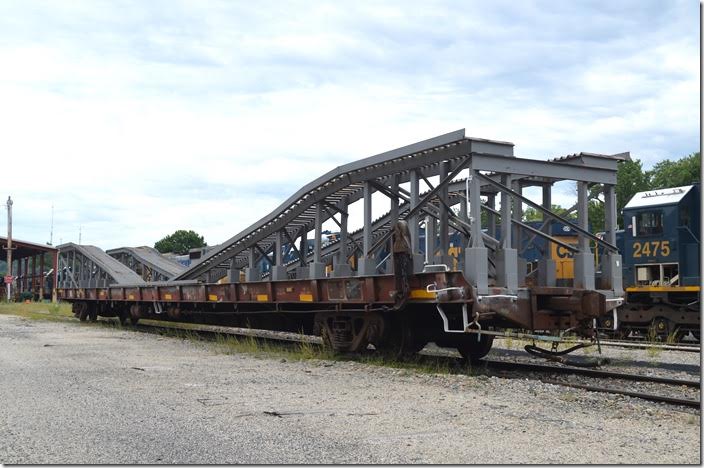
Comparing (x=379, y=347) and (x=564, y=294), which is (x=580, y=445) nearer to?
(x=564, y=294)

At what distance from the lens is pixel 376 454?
587cm

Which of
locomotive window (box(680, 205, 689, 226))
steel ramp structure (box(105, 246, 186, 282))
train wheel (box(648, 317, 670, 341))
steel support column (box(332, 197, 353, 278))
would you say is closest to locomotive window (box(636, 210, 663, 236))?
locomotive window (box(680, 205, 689, 226))

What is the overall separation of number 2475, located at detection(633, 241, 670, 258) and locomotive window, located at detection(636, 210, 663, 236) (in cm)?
28

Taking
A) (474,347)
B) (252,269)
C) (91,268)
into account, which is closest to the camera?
(474,347)

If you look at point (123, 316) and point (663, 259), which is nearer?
point (663, 259)

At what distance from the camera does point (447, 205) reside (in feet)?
43.7

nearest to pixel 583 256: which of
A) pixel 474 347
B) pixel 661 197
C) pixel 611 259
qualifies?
pixel 611 259

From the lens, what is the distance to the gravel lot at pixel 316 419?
5.91 metres

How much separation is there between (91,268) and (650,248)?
20.3 m

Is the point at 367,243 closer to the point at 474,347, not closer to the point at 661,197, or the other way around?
the point at 474,347

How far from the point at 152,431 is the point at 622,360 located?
32.4 feet

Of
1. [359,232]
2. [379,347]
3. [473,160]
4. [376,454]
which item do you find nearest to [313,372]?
[379,347]

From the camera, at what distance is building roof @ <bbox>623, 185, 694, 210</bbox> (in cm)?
1922

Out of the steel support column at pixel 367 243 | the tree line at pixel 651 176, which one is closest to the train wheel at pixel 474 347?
the steel support column at pixel 367 243
